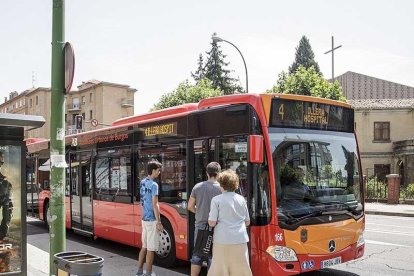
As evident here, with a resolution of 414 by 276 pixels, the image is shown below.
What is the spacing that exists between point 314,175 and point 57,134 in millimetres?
3585

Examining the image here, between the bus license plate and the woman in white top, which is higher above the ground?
the woman in white top

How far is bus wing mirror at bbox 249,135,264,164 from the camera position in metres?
6.15

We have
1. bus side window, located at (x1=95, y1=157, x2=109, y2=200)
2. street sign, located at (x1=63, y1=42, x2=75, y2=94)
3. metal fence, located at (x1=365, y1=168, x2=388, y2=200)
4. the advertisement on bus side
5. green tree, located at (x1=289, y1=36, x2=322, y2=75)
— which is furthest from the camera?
green tree, located at (x1=289, y1=36, x2=322, y2=75)

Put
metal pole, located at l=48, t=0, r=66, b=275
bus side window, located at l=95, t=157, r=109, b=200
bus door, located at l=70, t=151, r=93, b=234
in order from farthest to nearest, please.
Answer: bus door, located at l=70, t=151, r=93, b=234, bus side window, located at l=95, t=157, r=109, b=200, metal pole, located at l=48, t=0, r=66, b=275

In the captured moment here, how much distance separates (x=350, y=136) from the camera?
7598 millimetres

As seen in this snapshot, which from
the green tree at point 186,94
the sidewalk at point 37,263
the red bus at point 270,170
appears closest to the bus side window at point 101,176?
the red bus at point 270,170

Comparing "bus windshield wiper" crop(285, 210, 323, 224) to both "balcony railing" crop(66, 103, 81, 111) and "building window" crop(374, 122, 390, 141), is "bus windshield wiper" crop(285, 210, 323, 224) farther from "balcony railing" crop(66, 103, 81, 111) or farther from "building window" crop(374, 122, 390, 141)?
"balcony railing" crop(66, 103, 81, 111)

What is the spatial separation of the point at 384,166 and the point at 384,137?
256 cm

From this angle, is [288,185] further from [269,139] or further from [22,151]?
[22,151]

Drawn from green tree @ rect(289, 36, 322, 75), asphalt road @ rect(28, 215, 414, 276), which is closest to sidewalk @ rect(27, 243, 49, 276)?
asphalt road @ rect(28, 215, 414, 276)

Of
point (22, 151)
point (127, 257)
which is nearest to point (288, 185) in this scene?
point (22, 151)

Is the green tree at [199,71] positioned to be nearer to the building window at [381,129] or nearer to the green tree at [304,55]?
the green tree at [304,55]

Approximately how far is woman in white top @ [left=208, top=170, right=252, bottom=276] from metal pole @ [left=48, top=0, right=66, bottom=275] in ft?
6.43

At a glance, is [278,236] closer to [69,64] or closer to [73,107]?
[69,64]
